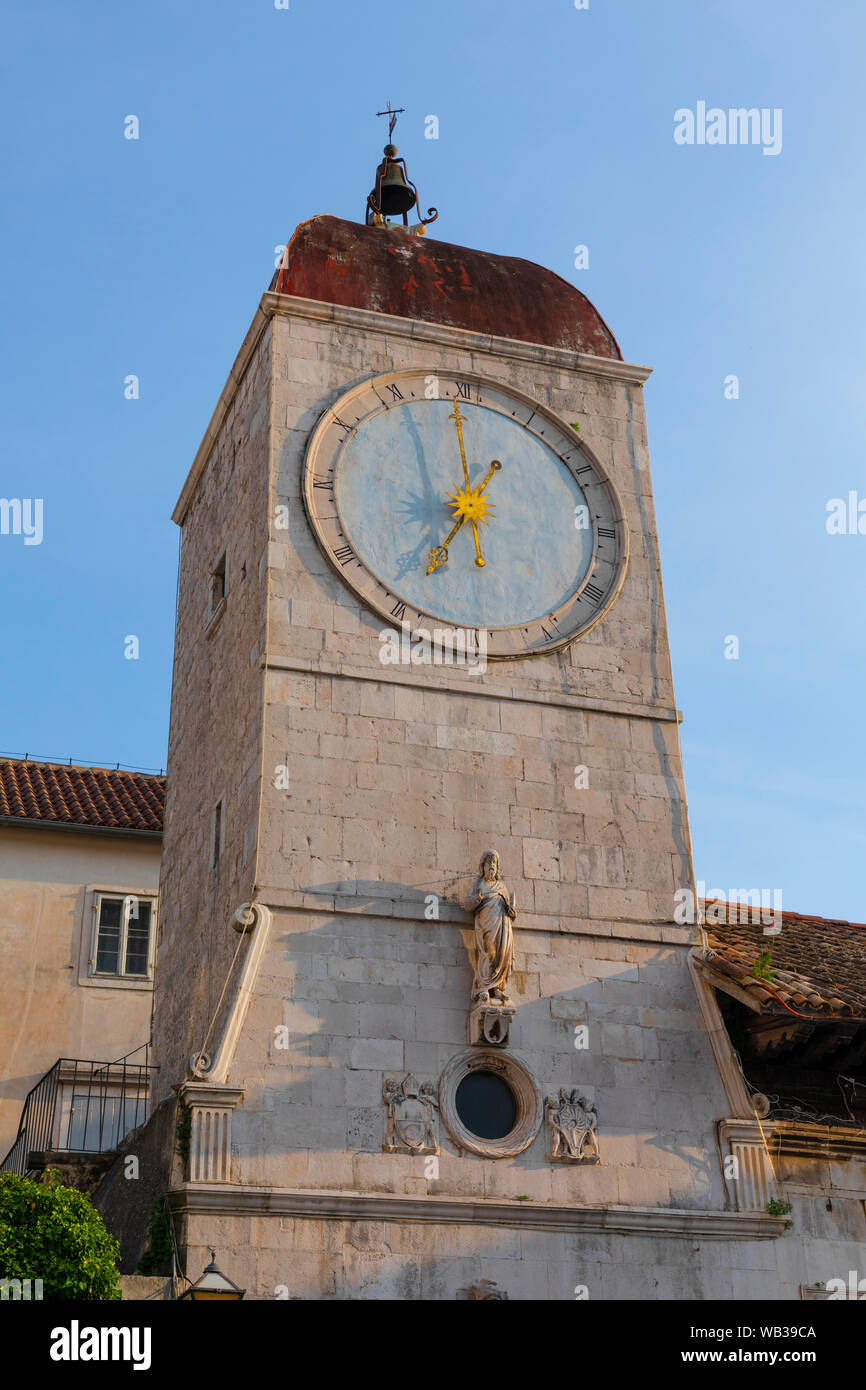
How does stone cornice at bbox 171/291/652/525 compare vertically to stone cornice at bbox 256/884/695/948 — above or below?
above

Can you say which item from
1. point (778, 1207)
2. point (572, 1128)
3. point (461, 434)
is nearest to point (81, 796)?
point (461, 434)

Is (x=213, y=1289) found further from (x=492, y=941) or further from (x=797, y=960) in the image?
(x=797, y=960)

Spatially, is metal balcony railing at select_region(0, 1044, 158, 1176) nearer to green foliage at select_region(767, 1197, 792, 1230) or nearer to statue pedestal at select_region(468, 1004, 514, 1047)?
statue pedestal at select_region(468, 1004, 514, 1047)

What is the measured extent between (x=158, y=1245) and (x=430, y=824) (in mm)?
4519

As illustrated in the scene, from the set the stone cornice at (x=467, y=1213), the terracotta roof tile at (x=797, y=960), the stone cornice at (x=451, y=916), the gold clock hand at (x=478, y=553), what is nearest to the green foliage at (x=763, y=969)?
the terracotta roof tile at (x=797, y=960)

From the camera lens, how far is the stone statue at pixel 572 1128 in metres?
14.3

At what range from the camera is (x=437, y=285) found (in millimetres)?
18938

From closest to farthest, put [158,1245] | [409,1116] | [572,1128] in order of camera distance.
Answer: [158,1245] < [409,1116] < [572,1128]

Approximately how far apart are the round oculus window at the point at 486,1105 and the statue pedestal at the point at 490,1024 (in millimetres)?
335

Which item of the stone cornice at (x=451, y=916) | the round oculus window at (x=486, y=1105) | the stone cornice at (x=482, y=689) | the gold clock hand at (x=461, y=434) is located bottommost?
the round oculus window at (x=486, y=1105)

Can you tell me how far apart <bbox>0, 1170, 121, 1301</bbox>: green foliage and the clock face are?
22.3 feet

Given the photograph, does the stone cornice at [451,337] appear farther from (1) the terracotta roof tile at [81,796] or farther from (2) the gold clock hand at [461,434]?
(1) the terracotta roof tile at [81,796]

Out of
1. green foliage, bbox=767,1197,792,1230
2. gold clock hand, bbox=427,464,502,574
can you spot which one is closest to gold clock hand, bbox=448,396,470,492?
gold clock hand, bbox=427,464,502,574

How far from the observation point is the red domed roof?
18.3 meters
